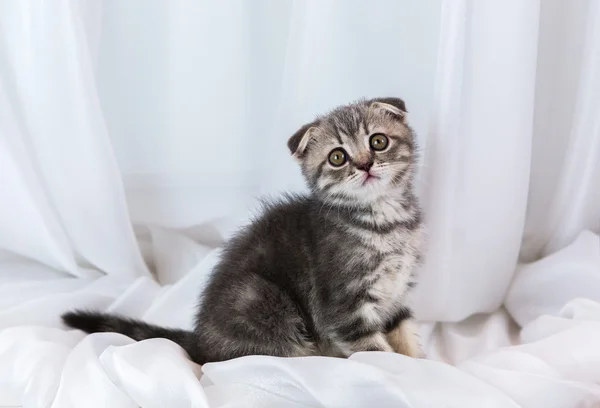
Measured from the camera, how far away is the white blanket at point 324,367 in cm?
104

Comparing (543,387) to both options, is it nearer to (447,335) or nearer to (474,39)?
(447,335)

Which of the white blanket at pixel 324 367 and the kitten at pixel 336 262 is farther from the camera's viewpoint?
the kitten at pixel 336 262

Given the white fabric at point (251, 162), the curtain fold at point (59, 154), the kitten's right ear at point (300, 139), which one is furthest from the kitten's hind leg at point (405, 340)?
the curtain fold at point (59, 154)

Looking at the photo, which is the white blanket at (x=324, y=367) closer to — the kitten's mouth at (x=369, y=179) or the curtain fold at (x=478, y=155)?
the curtain fold at (x=478, y=155)

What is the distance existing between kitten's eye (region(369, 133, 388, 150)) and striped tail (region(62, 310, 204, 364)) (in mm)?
547

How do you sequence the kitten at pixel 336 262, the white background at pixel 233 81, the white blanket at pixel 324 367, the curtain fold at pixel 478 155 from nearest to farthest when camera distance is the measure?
1. the white blanket at pixel 324 367
2. the kitten at pixel 336 262
3. the curtain fold at pixel 478 155
4. the white background at pixel 233 81

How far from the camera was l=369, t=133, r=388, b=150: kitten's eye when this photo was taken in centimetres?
114

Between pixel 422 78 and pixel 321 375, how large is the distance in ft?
2.42

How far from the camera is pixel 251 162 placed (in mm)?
1613

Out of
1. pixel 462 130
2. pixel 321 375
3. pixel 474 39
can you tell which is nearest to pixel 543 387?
pixel 321 375

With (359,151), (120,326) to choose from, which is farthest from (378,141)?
(120,326)

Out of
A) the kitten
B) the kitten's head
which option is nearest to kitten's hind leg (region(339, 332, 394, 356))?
the kitten

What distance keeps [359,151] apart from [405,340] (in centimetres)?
41

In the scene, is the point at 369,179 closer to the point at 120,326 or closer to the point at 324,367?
the point at 324,367
